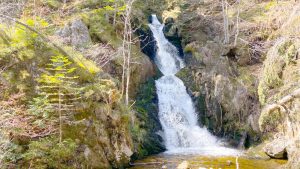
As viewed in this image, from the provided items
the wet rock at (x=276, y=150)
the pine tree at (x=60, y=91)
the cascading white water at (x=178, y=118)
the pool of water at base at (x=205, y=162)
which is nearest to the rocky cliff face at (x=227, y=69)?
the wet rock at (x=276, y=150)

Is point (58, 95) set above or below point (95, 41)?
below

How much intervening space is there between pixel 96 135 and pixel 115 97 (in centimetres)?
208

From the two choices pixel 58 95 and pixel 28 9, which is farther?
pixel 28 9

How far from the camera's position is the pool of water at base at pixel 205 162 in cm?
1299

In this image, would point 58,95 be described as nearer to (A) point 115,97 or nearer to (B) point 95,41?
(A) point 115,97

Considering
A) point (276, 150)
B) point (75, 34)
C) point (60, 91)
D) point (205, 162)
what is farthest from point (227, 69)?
point (60, 91)

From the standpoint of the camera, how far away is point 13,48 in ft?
36.0

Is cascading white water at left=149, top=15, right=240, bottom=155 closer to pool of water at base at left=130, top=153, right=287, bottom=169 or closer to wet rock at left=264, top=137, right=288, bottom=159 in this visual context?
pool of water at base at left=130, top=153, right=287, bottom=169

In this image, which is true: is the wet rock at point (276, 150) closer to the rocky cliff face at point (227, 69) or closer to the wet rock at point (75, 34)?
the rocky cliff face at point (227, 69)

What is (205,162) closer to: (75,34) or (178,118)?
(178,118)

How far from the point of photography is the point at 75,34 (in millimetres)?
17219

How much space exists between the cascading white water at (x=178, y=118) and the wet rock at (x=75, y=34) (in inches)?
270

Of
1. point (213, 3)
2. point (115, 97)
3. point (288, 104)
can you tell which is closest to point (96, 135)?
point (115, 97)

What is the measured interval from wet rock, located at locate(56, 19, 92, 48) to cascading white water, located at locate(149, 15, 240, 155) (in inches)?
270
